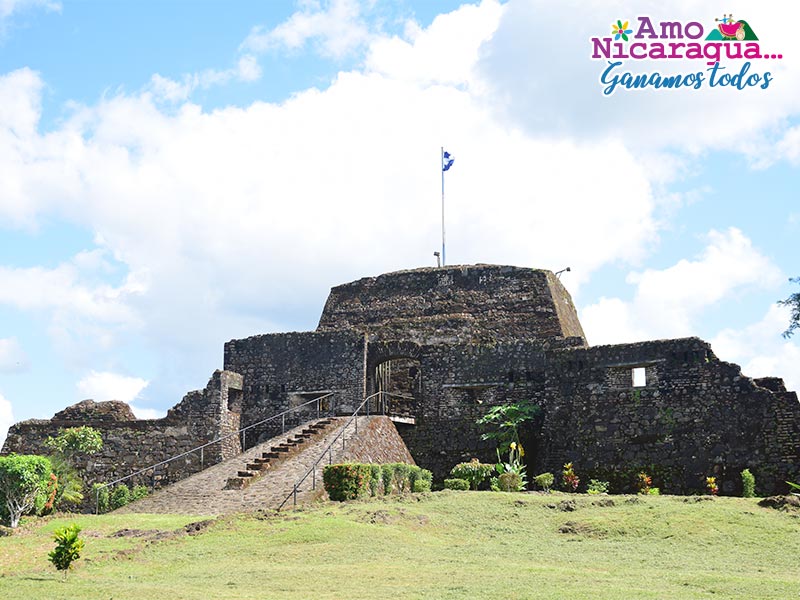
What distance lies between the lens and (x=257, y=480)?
23.8 metres

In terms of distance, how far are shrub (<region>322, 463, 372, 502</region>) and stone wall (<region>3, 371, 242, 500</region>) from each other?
30.2 ft

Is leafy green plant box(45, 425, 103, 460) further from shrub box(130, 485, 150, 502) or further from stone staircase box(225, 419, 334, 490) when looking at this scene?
stone staircase box(225, 419, 334, 490)

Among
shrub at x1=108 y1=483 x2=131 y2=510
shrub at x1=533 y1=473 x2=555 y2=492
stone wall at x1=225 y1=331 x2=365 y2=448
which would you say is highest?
stone wall at x1=225 y1=331 x2=365 y2=448

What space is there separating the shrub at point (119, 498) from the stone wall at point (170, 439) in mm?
2416

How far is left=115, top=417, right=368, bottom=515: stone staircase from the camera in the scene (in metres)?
22.0

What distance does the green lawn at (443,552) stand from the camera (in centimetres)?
1339

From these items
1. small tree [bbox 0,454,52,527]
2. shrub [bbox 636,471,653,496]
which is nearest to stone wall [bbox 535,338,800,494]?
shrub [bbox 636,471,653,496]

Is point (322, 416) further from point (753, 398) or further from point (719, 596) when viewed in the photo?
point (719, 596)

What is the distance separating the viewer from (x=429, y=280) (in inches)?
1363

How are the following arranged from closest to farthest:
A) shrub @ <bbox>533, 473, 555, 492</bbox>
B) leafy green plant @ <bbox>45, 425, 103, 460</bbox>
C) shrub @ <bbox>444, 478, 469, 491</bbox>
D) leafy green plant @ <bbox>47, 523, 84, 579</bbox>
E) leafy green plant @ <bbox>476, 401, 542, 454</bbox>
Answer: leafy green plant @ <bbox>47, 523, 84, 579</bbox> < shrub @ <bbox>444, 478, 469, 491</bbox> < shrub @ <bbox>533, 473, 555, 492</bbox> < leafy green plant @ <bbox>476, 401, 542, 454</bbox> < leafy green plant @ <bbox>45, 425, 103, 460</bbox>

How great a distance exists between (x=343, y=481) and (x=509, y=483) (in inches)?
178

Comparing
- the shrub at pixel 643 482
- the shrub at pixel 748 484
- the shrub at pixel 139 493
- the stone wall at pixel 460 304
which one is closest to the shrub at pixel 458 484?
the shrub at pixel 643 482

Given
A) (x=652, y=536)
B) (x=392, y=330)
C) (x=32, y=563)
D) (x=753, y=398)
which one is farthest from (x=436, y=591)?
(x=392, y=330)

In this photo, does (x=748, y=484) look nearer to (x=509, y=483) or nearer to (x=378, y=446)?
(x=509, y=483)
